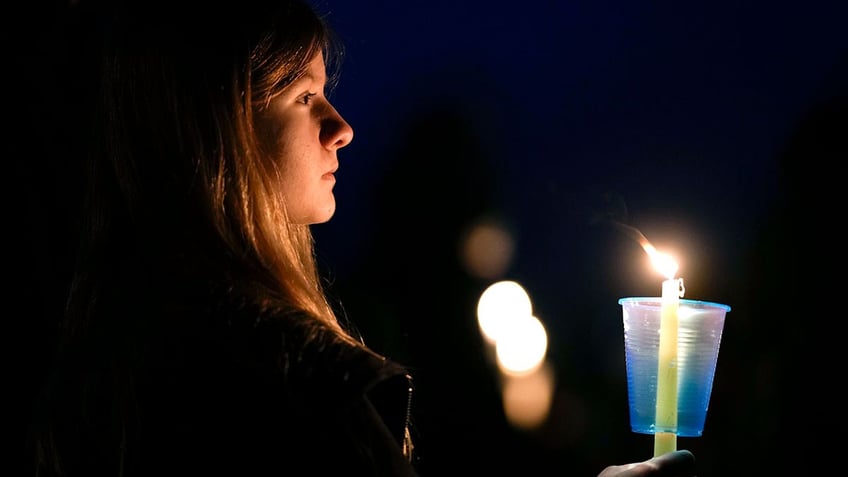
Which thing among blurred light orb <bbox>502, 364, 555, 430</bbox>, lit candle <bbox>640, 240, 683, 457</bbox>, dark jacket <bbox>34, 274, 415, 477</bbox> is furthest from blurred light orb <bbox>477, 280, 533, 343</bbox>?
dark jacket <bbox>34, 274, 415, 477</bbox>

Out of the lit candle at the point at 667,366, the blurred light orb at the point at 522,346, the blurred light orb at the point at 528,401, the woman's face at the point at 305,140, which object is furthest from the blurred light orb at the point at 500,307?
the lit candle at the point at 667,366

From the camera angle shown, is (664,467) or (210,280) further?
(664,467)

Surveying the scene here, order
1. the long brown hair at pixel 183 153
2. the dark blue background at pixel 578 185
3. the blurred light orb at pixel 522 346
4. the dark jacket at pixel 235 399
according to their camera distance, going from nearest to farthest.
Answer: the dark jacket at pixel 235 399 < the long brown hair at pixel 183 153 < the dark blue background at pixel 578 185 < the blurred light orb at pixel 522 346

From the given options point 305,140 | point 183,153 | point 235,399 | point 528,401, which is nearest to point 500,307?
point 528,401

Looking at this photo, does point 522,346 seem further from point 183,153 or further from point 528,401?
point 183,153

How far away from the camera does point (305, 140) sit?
175cm

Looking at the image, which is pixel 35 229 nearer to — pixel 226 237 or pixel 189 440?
pixel 226 237

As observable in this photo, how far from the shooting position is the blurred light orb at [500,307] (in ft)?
16.1

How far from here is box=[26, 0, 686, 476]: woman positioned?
1139 millimetres

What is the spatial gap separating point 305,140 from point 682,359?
99cm

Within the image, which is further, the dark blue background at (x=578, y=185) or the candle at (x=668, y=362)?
the dark blue background at (x=578, y=185)

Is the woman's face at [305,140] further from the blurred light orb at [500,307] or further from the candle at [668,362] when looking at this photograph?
the blurred light orb at [500,307]

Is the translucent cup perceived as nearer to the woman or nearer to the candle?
the candle

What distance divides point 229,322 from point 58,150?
157 centimetres
